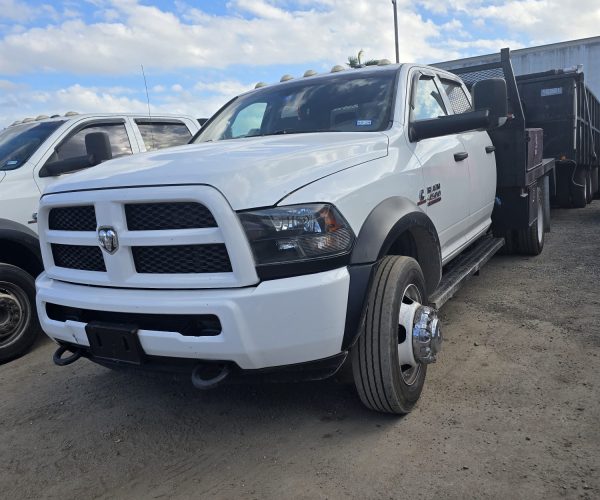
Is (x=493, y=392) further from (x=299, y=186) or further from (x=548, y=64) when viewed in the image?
(x=548, y=64)

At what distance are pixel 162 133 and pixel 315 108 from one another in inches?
113

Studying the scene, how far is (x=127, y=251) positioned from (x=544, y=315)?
132 inches

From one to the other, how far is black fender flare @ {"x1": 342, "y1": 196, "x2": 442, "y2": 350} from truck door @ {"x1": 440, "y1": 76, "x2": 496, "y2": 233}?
1141 mm

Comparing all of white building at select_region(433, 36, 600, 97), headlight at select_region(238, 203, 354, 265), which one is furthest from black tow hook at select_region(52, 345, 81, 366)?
white building at select_region(433, 36, 600, 97)

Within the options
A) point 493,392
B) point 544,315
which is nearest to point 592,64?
point 544,315

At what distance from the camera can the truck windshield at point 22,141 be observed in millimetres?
4891

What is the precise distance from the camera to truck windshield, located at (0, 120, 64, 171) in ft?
16.0

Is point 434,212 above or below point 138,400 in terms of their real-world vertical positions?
above

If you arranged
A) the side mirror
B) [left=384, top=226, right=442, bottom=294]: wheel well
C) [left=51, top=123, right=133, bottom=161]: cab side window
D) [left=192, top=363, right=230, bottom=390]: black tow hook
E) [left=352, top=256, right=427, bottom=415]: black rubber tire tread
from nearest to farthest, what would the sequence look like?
[left=192, top=363, right=230, bottom=390]: black tow hook, [left=352, top=256, right=427, bottom=415]: black rubber tire tread, [left=384, top=226, right=442, bottom=294]: wheel well, the side mirror, [left=51, top=123, right=133, bottom=161]: cab side window

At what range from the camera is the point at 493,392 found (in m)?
3.15

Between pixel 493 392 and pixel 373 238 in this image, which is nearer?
pixel 373 238

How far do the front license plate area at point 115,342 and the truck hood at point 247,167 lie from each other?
0.67 meters

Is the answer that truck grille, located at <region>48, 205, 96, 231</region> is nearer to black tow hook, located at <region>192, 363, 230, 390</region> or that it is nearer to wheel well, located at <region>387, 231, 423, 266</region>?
black tow hook, located at <region>192, 363, 230, 390</region>

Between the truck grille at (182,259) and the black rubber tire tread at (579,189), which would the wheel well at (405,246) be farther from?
the black rubber tire tread at (579,189)
